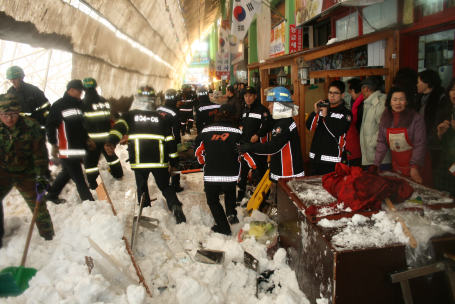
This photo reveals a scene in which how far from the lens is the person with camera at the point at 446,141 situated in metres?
2.90

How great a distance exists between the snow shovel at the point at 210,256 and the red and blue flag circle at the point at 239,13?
7981 millimetres

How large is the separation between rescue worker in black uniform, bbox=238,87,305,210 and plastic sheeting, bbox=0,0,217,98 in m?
4.37

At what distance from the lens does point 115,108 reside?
1101 cm

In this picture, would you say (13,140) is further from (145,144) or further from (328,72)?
(328,72)

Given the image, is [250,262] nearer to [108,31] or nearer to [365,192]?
[365,192]

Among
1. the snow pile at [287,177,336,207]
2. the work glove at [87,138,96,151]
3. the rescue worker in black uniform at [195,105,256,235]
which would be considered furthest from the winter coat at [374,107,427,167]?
the work glove at [87,138,96,151]

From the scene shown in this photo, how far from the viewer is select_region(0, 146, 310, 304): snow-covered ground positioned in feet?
6.99

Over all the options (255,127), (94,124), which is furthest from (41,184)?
(255,127)

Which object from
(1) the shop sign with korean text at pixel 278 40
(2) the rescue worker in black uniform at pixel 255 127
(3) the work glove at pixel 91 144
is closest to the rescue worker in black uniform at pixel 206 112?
(2) the rescue worker in black uniform at pixel 255 127

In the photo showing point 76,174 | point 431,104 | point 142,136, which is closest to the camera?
point 431,104

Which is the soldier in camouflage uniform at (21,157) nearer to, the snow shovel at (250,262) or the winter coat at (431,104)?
the snow shovel at (250,262)

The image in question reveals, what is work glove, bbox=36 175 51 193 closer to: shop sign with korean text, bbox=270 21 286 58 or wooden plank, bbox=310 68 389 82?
wooden plank, bbox=310 68 389 82

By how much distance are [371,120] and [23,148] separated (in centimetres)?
395

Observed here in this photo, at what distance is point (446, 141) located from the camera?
300cm
